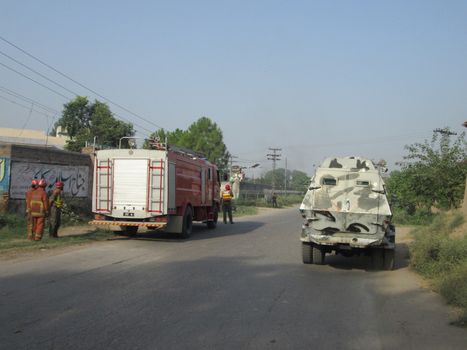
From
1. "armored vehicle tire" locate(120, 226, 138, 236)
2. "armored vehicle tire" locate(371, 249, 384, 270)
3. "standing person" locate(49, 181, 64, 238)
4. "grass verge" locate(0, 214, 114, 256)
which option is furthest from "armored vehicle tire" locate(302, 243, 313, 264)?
"standing person" locate(49, 181, 64, 238)

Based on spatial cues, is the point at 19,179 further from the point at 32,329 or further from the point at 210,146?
the point at 210,146

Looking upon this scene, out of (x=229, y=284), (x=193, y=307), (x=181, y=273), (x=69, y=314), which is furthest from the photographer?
(x=181, y=273)

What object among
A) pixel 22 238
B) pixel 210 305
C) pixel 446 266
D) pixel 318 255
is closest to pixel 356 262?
pixel 318 255

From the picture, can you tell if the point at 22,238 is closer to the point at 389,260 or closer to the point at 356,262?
the point at 356,262

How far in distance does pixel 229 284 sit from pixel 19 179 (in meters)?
11.1

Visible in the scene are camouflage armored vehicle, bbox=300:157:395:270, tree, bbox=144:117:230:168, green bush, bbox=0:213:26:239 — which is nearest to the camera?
camouflage armored vehicle, bbox=300:157:395:270

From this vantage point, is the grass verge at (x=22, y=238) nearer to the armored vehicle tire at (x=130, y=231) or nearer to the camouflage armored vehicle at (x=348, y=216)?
the armored vehicle tire at (x=130, y=231)

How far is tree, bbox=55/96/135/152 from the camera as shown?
5253 cm

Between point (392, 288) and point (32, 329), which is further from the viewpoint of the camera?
point (392, 288)

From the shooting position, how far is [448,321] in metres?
6.76

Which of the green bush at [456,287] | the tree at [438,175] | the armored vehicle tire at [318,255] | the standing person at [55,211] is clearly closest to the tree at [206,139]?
the tree at [438,175]

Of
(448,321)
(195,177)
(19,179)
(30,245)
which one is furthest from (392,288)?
(19,179)

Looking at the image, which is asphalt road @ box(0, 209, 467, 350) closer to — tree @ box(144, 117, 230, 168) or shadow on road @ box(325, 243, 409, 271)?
shadow on road @ box(325, 243, 409, 271)

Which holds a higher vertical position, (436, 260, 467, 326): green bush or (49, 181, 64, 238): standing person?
(49, 181, 64, 238): standing person
